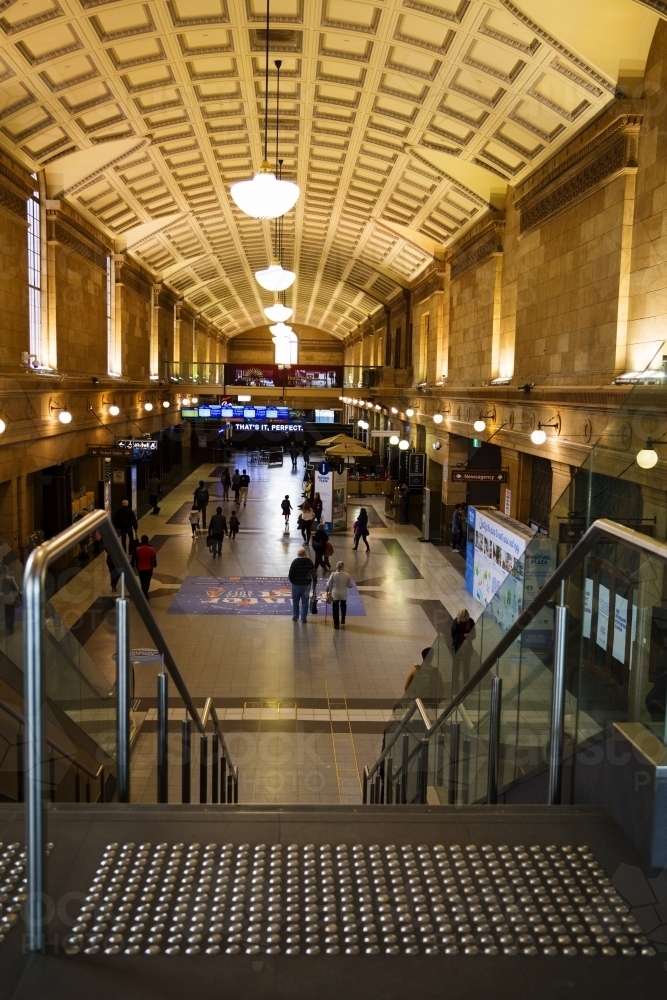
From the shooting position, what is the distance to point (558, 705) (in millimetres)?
3732

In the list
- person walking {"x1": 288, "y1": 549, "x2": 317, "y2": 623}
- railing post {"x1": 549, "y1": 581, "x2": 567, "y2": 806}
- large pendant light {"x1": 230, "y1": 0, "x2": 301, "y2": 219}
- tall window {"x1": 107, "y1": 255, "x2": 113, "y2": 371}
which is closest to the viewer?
railing post {"x1": 549, "y1": 581, "x2": 567, "y2": 806}

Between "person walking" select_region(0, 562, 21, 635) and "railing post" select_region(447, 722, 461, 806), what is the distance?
2653 mm

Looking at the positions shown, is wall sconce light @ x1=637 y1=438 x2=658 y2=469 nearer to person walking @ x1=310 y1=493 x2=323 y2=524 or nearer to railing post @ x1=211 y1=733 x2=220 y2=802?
railing post @ x1=211 y1=733 x2=220 y2=802

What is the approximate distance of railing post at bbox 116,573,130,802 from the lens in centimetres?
342

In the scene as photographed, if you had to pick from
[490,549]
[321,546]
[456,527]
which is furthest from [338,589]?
[456,527]

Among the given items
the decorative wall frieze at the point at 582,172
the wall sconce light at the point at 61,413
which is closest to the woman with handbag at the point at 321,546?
the wall sconce light at the point at 61,413

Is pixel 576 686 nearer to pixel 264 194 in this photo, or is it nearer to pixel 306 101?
pixel 264 194

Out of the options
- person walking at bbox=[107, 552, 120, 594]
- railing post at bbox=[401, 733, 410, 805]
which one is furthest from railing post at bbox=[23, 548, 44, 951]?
railing post at bbox=[401, 733, 410, 805]

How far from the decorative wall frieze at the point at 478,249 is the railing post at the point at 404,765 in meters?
12.8

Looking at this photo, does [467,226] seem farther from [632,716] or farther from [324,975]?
[324,975]

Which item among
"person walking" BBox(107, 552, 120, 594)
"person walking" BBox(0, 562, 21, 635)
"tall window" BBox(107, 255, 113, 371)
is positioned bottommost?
"person walking" BBox(0, 562, 21, 635)

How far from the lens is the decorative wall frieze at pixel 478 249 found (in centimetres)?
1717

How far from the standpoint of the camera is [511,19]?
36.0ft

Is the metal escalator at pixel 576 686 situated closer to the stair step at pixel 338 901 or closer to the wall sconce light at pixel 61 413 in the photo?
the stair step at pixel 338 901
